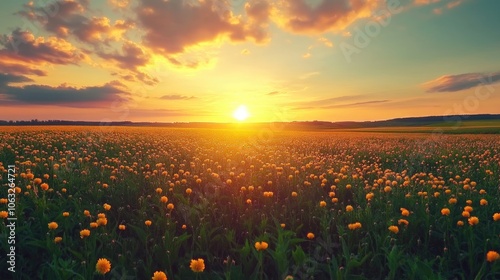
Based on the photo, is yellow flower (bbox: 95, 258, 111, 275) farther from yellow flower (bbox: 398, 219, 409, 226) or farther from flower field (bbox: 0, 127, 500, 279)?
yellow flower (bbox: 398, 219, 409, 226)

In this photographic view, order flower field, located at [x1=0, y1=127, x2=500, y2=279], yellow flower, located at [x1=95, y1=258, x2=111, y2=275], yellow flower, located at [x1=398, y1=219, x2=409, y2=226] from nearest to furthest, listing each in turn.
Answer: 1. yellow flower, located at [x1=95, y1=258, x2=111, y2=275]
2. flower field, located at [x1=0, y1=127, x2=500, y2=279]
3. yellow flower, located at [x1=398, y1=219, x2=409, y2=226]

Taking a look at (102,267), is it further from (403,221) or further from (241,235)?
(403,221)

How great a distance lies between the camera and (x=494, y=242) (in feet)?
10.4

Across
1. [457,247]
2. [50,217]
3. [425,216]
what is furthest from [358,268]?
[50,217]

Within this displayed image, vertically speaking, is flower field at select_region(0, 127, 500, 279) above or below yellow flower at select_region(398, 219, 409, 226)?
below

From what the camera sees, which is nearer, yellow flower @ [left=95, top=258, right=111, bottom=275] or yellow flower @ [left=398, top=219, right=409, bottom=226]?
yellow flower @ [left=95, top=258, right=111, bottom=275]

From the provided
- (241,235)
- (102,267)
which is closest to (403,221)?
(241,235)

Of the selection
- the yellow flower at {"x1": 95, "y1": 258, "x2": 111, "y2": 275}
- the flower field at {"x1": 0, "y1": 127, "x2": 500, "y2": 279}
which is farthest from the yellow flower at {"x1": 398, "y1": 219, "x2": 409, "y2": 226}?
the yellow flower at {"x1": 95, "y1": 258, "x2": 111, "y2": 275}

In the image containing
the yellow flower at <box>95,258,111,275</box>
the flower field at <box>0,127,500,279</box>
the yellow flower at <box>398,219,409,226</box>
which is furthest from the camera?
the yellow flower at <box>398,219,409,226</box>

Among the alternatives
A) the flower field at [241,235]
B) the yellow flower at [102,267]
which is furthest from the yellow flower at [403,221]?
the yellow flower at [102,267]

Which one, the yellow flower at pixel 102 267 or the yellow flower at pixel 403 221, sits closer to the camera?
the yellow flower at pixel 102 267

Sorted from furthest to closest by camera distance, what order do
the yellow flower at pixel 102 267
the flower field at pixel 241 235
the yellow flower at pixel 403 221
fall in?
1. the yellow flower at pixel 403 221
2. the flower field at pixel 241 235
3. the yellow flower at pixel 102 267

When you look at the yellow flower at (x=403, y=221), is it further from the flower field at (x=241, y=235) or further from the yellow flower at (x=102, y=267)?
the yellow flower at (x=102, y=267)

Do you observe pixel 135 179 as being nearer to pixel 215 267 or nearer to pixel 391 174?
pixel 215 267
